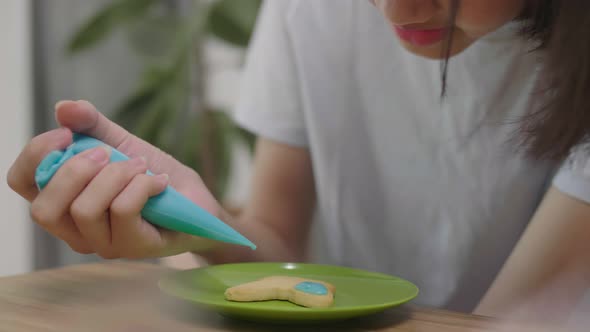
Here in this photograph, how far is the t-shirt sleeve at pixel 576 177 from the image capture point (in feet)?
2.21

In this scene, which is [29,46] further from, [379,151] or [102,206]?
[102,206]

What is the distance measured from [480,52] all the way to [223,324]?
0.50 meters

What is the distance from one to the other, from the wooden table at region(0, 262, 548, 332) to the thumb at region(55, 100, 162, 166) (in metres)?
0.11

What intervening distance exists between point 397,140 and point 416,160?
36 mm

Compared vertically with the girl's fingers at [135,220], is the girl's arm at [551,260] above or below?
below

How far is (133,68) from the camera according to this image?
196 cm

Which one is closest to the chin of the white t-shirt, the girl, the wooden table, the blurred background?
the girl

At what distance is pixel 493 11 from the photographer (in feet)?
1.88

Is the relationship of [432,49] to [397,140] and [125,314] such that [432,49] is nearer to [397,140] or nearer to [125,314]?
[397,140]

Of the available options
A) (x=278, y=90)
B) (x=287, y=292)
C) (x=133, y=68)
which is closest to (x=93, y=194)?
(x=287, y=292)

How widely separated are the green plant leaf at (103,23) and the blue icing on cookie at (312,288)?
54.8 inches

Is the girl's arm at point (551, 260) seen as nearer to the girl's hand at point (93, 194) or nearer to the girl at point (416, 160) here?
the girl at point (416, 160)

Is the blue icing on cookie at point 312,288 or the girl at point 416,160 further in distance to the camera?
the girl at point 416,160

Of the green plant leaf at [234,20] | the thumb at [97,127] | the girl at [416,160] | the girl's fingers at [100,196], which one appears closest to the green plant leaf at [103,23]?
the green plant leaf at [234,20]
